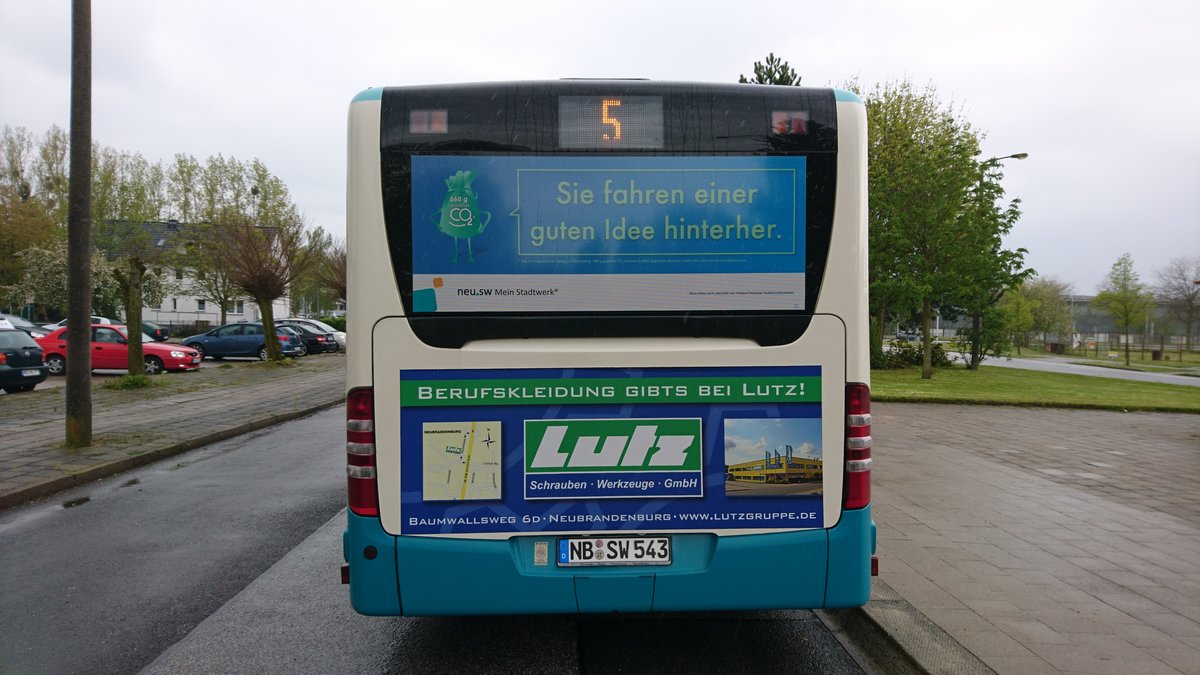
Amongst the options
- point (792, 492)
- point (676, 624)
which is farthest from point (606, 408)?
point (676, 624)

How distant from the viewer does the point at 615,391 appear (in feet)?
11.2

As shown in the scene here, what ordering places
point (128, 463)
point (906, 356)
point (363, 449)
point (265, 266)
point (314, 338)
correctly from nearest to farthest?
point (363, 449), point (128, 463), point (265, 266), point (906, 356), point (314, 338)

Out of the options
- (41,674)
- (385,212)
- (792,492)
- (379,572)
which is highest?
(385,212)

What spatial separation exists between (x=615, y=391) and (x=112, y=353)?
74.5 feet

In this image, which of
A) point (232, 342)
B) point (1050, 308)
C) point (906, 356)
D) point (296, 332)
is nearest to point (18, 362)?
point (232, 342)

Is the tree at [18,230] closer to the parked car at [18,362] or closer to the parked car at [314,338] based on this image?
the parked car at [314,338]

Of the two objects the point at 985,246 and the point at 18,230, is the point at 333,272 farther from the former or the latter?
the point at 985,246

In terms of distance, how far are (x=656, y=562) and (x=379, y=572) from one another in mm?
1212

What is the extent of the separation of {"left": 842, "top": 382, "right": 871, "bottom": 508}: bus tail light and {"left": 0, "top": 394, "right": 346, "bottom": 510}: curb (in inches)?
301

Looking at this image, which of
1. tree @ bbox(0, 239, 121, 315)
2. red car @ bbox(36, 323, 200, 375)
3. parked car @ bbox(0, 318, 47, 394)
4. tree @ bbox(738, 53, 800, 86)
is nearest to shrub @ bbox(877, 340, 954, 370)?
tree @ bbox(738, 53, 800, 86)

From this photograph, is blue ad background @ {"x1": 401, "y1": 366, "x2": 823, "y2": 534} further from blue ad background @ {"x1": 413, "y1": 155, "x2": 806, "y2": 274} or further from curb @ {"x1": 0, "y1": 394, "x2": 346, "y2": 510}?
curb @ {"x1": 0, "y1": 394, "x2": 346, "y2": 510}

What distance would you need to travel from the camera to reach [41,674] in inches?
147

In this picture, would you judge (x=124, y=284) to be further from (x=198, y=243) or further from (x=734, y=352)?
Result: (x=198, y=243)

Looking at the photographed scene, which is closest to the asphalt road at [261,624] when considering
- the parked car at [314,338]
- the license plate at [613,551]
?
the license plate at [613,551]
